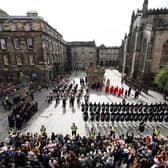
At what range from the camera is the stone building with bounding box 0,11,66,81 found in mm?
26734

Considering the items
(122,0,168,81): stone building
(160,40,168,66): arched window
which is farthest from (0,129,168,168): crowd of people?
(160,40,168,66): arched window

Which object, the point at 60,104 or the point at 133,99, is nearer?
the point at 60,104

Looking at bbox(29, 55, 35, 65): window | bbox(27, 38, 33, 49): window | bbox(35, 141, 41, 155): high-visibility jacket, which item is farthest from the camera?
bbox(29, 55, 35, 65): window

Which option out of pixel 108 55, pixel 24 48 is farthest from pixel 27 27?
pixel 108 55

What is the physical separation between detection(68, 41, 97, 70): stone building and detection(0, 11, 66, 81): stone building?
39.8m

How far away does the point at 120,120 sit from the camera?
14125 mm

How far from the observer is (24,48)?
27.8 m

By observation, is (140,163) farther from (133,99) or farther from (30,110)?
(133,99)

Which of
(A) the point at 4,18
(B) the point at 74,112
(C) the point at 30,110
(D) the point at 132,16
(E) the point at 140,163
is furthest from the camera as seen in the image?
(D) the point at 132,16

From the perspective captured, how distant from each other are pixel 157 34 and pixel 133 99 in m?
16.6

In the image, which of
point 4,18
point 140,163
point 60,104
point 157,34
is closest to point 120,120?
point 140,163

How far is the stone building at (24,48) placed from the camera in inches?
1053

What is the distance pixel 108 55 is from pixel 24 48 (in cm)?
5830

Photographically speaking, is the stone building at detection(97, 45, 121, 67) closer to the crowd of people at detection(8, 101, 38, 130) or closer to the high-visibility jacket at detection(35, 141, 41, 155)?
the crowd of people at detection(8, 101, 38, 130)
